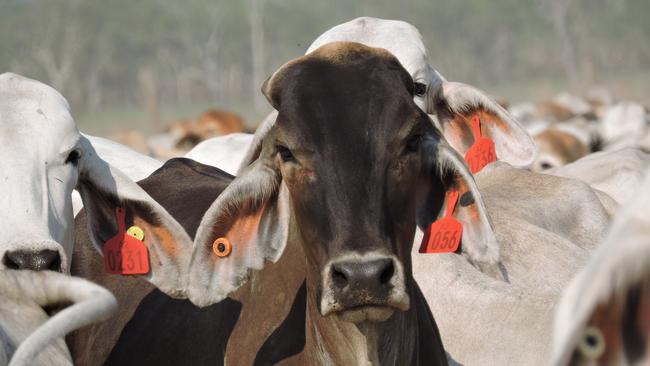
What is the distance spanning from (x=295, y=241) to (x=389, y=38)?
7.80 ft

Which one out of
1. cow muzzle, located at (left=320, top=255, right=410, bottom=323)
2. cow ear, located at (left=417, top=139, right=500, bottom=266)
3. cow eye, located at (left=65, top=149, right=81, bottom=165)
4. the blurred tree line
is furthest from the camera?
the blurred tree line

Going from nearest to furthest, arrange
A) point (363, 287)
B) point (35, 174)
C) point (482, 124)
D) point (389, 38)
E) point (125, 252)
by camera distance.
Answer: point (363, 287) → point (35, 174) → point (125, 252) → point (482, 124) → point (389, 38)

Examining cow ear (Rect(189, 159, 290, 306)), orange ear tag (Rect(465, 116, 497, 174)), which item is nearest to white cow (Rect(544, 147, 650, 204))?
orange ear tag (Rect(465, 116, 497, 174))

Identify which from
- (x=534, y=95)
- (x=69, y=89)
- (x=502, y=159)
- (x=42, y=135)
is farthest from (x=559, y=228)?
(x=69, y=89)

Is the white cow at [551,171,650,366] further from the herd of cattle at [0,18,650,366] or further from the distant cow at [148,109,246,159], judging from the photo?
the distant cow at [148,109,246,159]

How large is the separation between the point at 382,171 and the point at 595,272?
6.68 feet

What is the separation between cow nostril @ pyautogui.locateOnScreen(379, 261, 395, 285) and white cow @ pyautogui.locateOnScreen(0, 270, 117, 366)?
2.63ft

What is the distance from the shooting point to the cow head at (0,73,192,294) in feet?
14.9

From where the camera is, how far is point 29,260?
4449 mm


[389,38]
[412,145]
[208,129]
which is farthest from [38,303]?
[208,129]

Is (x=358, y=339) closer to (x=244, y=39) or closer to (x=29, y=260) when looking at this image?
(x=29, y=260)

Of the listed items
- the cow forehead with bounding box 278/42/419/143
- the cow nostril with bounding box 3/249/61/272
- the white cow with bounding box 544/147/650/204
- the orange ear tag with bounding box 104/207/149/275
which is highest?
the cow forehead with bounding box 278/42/419/143

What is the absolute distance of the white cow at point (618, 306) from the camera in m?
1.92

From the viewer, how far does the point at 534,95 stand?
65.6 meters
